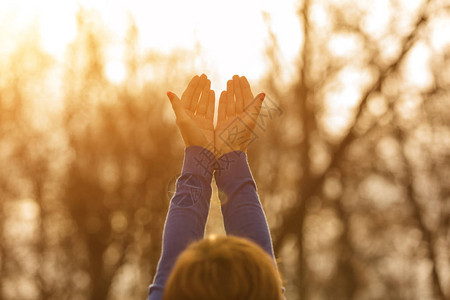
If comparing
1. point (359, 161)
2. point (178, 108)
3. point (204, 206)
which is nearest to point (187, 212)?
point (204, 206)

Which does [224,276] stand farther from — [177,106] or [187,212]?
[177,106]

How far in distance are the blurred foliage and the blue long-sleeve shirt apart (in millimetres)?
8871

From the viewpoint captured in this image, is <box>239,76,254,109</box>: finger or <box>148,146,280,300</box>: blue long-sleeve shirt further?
<box>239,76,254,109</box>: finger

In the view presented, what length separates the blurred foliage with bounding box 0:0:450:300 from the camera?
34.6 ft

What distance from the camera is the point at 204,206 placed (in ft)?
6.07

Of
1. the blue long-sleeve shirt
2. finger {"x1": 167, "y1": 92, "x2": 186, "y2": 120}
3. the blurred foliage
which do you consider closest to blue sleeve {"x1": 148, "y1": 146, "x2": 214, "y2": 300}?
the blue long-sleeve shirt

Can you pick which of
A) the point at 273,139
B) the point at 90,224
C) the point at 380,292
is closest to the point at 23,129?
the point at 90,224

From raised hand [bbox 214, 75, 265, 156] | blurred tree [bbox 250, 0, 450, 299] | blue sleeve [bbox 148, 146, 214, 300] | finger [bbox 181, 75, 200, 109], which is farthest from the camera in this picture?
blurred tree [bbox 250, 0, 450, 299]

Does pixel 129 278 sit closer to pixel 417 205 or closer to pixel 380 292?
pixel 380 292

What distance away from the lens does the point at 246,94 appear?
2100mm

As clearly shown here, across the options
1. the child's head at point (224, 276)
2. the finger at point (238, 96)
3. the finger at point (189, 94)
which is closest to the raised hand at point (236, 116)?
the finger at point (238, 96)

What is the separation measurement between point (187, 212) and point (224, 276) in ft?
1.53

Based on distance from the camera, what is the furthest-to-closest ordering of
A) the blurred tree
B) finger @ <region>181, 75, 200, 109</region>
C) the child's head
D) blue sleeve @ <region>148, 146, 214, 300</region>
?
the blurred tree, finger @ <region>181, 75, 200, 109</region>, blue sleeve @ <region>148, 146, 214, 300</region>, the child's head

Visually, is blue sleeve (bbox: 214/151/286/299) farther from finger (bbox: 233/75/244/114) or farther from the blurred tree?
the blurred tree
